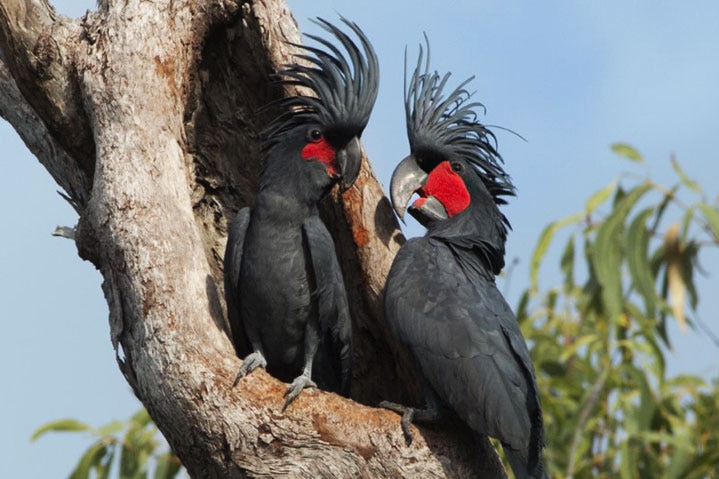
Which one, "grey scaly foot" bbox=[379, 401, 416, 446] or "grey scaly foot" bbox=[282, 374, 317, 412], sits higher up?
"grey scaly foot" bbox=[282, 374, 317, 412]

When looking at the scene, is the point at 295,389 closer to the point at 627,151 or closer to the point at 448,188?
the point at 448,188

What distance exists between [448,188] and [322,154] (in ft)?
1.85

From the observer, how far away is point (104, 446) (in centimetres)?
693

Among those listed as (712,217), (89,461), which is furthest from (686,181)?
(89,461)

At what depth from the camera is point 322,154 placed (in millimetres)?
4906

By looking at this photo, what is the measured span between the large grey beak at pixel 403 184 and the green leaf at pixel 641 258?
1.83m

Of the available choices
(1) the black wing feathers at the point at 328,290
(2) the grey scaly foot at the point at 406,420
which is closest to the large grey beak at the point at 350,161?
(1) the black wing feathers at the point at 328,290

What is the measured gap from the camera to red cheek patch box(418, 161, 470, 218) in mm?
5047

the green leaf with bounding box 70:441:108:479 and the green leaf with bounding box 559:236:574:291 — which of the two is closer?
the green leaf with bounding box 70:441:108:479


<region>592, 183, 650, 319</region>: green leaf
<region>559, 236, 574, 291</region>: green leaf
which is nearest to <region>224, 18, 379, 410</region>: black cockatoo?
<region>592, 183, 650, 319</region>: green leaf

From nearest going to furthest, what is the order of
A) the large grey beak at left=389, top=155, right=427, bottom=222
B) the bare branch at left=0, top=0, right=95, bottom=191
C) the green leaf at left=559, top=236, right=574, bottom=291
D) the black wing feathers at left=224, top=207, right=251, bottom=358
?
the black wing feathers at left=224, top=207, right=251, bottom=358 → the large grey beak at left=389, top=155, right=427, bottom=222 → the bare branch at left=0, top=0, right=95, bottom=191 → the green leaf at left=559, top=236, right=574, bottom=291

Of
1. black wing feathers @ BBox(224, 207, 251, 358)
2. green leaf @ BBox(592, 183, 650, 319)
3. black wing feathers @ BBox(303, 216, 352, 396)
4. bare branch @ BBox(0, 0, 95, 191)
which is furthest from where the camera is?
green leaf @ BBox(592, 183, 650, 319)

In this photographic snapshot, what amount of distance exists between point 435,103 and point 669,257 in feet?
6.35

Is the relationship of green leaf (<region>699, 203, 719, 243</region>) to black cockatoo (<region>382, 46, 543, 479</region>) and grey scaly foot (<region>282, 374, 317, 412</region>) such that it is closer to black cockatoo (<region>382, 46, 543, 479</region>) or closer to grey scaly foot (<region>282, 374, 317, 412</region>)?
black cockatoo (<region>382, 46, 543, 479</region>)
